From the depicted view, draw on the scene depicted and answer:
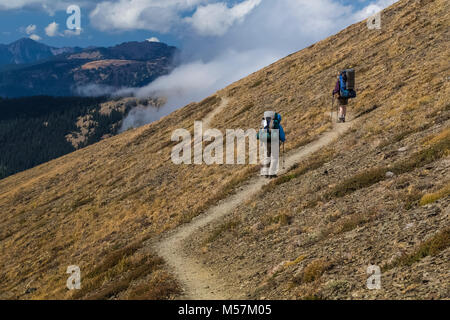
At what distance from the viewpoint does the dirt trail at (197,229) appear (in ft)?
37.5

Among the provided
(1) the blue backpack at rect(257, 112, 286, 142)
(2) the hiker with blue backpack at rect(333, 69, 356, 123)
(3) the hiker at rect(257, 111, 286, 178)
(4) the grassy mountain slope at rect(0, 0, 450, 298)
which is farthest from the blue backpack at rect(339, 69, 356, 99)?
(1) the blue backpack at rect(257, 112, 286, 142)

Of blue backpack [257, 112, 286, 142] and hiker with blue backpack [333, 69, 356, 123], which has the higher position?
hiker with blue backpack [333, 69, 356, 123]

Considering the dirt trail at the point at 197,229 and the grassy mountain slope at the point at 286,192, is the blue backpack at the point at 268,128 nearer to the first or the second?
the grassy mountain slope at the point at 286,192

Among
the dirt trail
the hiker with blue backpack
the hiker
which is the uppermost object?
the hiker with blue backpack

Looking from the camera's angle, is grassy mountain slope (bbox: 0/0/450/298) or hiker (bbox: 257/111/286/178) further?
hiker (bbox: 257/111/286/178)

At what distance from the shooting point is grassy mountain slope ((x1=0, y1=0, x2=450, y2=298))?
470 inches

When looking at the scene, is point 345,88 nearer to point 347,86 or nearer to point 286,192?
point 347,86

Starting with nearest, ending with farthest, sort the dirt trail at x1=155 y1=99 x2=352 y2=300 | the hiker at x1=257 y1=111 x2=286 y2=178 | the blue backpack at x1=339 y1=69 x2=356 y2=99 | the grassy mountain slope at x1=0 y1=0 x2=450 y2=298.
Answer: the dirt trail at x1=155 y1=99 x2=352 y2=300 → the grassy mountain slope at x1=0 y1=0 x2=450 y2=298 → the hiker at x1=257 y1=111 x2=286 y2=178 → the blue backpack at x1=339 y1=69 x2=356 y2=99

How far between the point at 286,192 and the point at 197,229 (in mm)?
5080

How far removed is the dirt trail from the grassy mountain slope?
0.59 meters

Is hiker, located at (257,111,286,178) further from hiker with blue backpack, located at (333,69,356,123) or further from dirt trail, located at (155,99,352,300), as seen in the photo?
hiker with blue backpack, located at (333,69,356,123)

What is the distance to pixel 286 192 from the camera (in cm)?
1764

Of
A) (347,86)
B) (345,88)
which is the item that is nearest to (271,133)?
(345,88)

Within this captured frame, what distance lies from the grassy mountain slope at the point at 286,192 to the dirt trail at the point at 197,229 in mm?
589
